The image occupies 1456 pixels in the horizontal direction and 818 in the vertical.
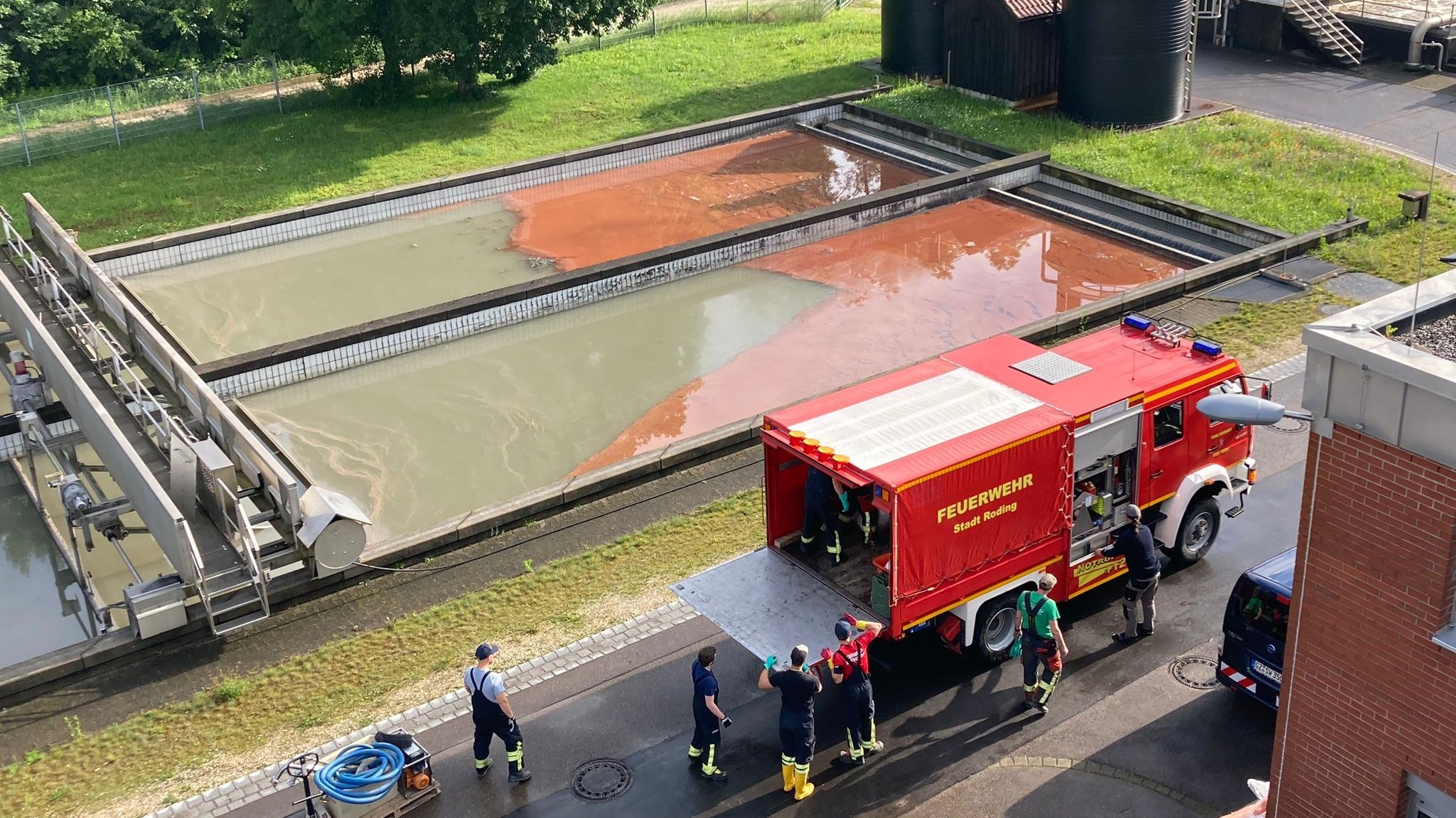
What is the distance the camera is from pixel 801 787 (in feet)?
35.9

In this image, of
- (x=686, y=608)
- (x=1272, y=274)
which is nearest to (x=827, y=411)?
(x=686, y=608)

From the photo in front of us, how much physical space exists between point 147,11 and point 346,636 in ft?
101

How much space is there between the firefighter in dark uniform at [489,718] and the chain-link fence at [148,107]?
22194mm

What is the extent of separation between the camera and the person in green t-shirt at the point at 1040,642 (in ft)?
37.5

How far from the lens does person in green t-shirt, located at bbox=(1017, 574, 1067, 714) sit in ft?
37.5

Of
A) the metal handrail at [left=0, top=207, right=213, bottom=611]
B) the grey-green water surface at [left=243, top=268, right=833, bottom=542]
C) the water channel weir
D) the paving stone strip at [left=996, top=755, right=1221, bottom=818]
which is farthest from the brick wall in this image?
the grey-green water surface at [left=243, top=268, right=833, bottom=542]

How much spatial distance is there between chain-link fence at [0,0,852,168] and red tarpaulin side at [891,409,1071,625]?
23.8 m

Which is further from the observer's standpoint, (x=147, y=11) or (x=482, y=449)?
(x=147, y=11)

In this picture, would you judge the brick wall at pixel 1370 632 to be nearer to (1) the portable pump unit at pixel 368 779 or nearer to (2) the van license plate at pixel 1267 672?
(2) the van license plate at pixel 1267 672

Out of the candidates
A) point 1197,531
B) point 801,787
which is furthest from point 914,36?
point 801,787

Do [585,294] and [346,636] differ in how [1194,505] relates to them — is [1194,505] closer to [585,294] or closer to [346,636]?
[346,636]

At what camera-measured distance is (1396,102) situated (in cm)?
2769

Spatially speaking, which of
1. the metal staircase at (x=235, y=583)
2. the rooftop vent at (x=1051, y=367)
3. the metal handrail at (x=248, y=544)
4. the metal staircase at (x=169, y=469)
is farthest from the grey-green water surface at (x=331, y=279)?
the rooftop vent at (x=1051, y=367)

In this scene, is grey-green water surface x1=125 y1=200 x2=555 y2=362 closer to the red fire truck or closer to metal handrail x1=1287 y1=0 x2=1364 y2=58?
the red fire truck
